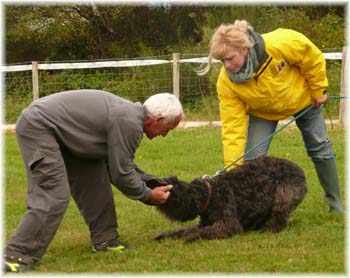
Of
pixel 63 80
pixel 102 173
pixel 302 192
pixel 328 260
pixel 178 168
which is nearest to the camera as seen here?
pixel 328 260

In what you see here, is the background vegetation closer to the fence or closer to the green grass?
the fence

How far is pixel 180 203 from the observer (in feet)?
18.8

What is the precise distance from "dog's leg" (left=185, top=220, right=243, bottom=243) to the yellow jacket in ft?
2.45

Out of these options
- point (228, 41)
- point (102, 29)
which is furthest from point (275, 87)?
point (102, 29)

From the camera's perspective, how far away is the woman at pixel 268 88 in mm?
5824

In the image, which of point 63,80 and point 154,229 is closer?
Answer: point 154,229

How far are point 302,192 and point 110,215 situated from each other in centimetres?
180

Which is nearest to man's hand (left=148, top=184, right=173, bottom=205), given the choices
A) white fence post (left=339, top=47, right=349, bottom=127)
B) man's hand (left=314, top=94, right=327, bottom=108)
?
man's hand (left=314, top=94, right=327, bottom=108)

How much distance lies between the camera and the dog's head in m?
5.71

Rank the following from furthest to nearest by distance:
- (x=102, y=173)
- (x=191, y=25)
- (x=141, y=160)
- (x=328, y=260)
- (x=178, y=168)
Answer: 1. (x=191, y=25)
2. (x=141, y=160)
3. (x=178, y=168)
4. (x=102, y=173)
5. (x=328, y=260)

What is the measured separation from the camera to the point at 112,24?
22297 mm

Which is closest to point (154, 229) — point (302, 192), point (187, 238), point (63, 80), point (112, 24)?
point (187, 238)

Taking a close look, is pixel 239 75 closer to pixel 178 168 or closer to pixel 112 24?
pixel 178 168

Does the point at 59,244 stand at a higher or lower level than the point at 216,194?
lower
